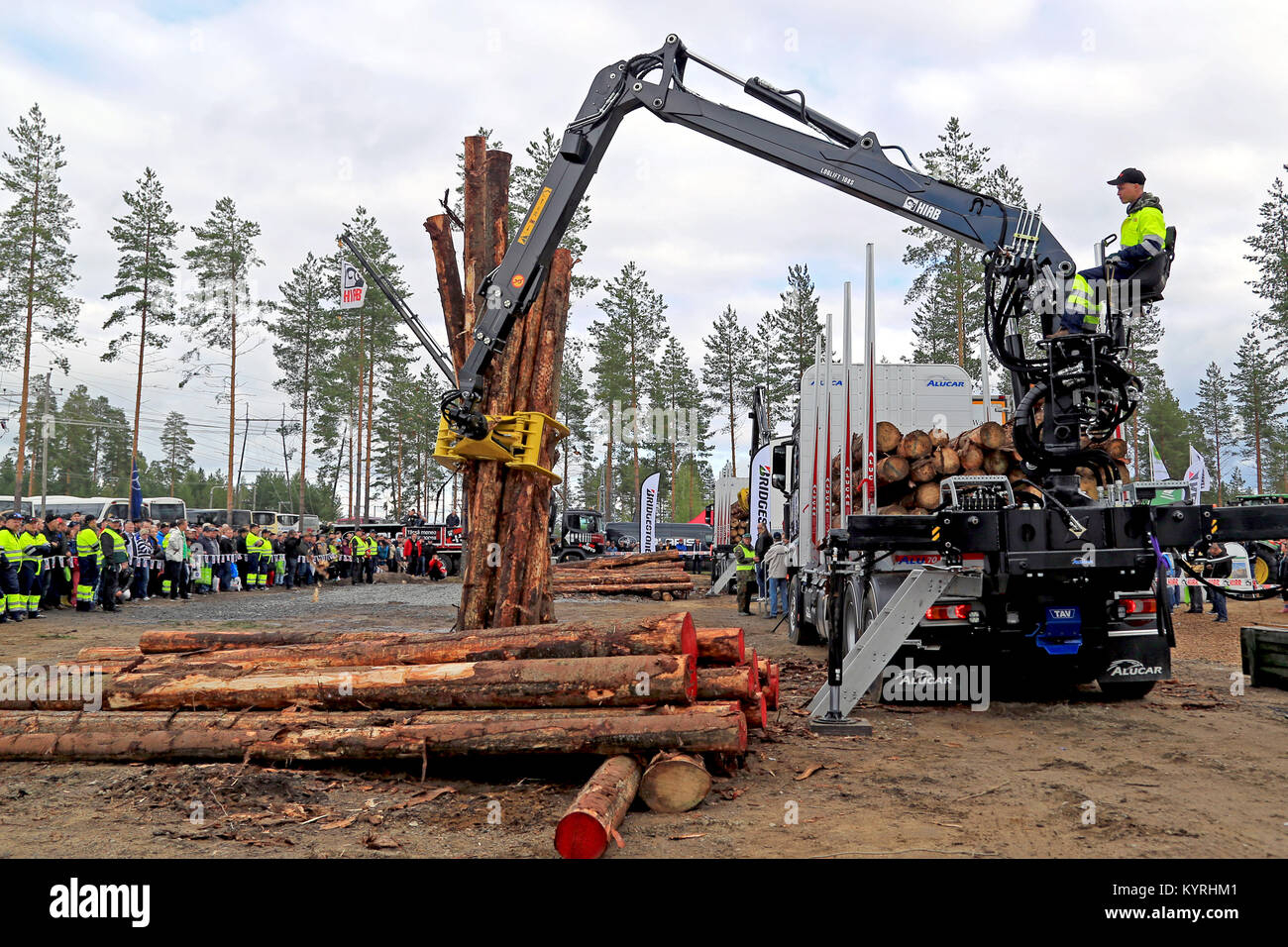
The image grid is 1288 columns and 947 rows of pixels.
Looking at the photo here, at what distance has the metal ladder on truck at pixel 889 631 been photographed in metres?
6.86

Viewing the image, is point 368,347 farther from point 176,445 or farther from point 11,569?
point 176,445

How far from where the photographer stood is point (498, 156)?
27.6 ft

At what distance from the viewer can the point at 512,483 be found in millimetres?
7902

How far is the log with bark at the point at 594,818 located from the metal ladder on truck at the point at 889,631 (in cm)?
278

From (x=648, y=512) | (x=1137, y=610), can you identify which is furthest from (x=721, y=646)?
(x=648, y=512)

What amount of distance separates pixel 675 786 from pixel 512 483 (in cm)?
368

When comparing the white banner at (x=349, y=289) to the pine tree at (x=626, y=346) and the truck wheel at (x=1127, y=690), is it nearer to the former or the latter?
the truck wheel at (x=1127, y=690)

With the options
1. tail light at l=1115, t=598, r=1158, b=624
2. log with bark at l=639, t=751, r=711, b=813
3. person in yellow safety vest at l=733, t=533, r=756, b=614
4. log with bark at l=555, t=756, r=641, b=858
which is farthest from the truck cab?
log with bark at l=555, t=756, r=641, b=858

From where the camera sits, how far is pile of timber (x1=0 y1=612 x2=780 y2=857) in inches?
200

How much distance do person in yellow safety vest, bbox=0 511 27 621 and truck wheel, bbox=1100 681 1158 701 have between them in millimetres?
16888

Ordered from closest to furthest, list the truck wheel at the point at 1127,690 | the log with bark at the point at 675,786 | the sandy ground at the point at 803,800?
the sandy ground at the point at 803,800, the log with bark at the point at 675,786, the truck wheel at the point at 1127,690

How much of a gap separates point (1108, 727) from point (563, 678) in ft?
15.1

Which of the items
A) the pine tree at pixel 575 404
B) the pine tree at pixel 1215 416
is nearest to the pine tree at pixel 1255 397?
the pine tree at pixel 1215 416
